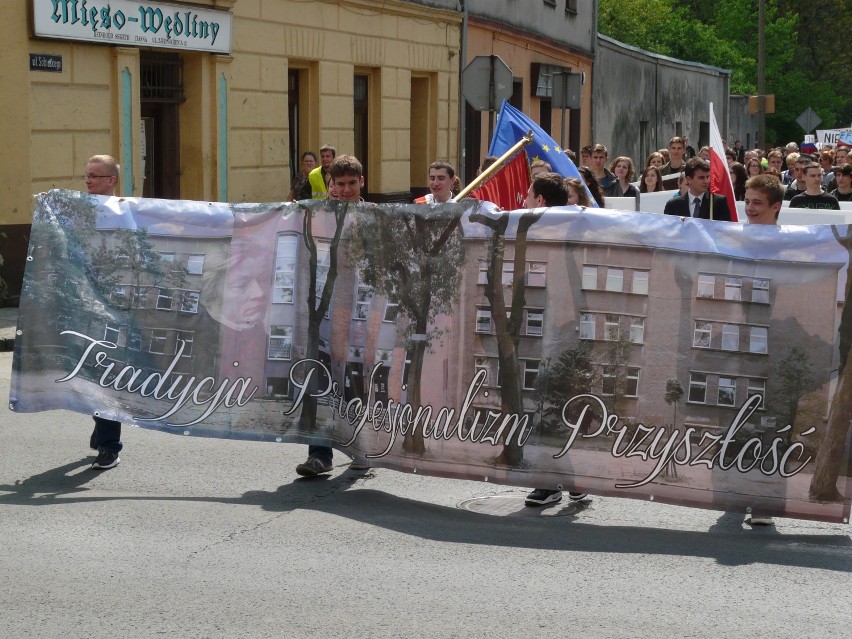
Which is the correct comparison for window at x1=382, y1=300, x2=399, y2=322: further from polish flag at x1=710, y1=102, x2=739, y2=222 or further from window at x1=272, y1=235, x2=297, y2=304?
polish flag at x1=710, y1=102, x2=739, y2=222

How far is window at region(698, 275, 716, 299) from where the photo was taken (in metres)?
6.95

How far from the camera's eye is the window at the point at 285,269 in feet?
25.6

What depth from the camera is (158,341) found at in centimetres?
800

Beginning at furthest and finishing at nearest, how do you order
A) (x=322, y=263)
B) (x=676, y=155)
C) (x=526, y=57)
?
1. (x=526, y=57)
2. (x=676, y=155)
3. (x=322, y=263)

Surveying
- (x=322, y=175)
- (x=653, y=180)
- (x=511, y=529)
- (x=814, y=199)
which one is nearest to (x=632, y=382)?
→ (x=511, y=529)

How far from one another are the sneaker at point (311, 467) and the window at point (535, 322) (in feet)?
4.94

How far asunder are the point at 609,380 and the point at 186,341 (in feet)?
8.03

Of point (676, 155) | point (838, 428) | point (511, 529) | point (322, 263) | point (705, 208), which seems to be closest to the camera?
point (838, 428)

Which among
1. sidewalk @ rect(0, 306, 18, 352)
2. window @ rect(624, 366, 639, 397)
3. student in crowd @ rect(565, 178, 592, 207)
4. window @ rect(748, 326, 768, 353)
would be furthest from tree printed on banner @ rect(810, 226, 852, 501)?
sidewalk @ rect(0, 306, 18, 352)

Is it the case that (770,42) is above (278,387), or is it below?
above

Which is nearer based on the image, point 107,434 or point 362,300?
point 362,300

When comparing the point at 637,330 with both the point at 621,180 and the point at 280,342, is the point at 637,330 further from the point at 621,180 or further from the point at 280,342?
the point at 621,180

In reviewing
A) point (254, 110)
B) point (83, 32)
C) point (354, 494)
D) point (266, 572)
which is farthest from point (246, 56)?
point (266, 572)

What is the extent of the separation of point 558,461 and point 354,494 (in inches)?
45.2
